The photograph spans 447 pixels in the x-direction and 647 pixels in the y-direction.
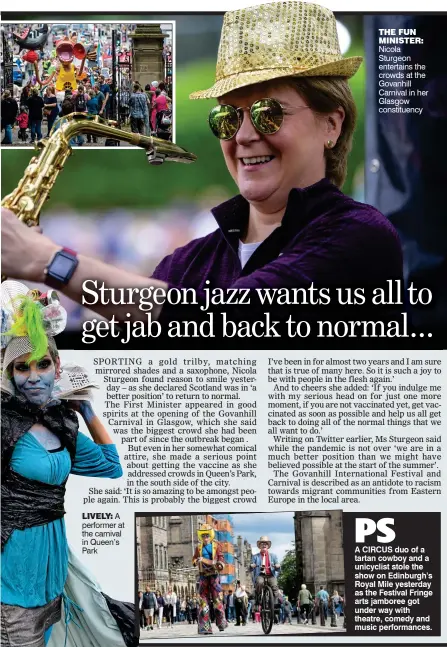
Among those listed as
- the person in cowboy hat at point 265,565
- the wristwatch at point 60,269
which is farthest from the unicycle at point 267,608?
the wristwatch at point 60,269

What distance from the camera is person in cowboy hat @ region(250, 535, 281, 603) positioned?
24.8 feet

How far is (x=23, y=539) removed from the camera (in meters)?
7.38

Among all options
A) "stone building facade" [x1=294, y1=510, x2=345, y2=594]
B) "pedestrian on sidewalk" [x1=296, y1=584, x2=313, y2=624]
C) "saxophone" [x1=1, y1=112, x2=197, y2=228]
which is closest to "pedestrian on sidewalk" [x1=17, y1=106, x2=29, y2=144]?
"saxophone" [x1=1, y1=112, x2=197, y2=228]

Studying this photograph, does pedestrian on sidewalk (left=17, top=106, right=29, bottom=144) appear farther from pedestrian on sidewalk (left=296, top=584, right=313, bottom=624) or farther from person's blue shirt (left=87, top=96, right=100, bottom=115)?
pedestrian on sidewalk (left=296, top=584, right=313, bottom=624)

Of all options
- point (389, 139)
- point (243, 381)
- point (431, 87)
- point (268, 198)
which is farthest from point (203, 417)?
point (431, 87)

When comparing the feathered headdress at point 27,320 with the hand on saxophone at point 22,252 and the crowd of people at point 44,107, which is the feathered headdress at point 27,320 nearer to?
the hand on saxophone at point 22,252

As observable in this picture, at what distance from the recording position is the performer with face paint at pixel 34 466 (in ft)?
24.2

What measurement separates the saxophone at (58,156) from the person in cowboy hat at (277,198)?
18 cm

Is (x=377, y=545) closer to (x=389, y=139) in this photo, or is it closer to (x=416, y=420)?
(x=416, y=420)

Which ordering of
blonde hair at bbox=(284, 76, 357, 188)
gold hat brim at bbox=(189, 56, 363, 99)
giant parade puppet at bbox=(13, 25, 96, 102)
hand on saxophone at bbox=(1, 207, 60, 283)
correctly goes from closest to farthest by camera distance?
gold hat brim at bbox=(189, 56, 363, 99) < blonde hair at bbox=(284, 76, 357, 188) < hand on saxophone at bbox=(1, 207, 60, 283) < giant parade puppet at bbox=(13, 25, 96, 102)

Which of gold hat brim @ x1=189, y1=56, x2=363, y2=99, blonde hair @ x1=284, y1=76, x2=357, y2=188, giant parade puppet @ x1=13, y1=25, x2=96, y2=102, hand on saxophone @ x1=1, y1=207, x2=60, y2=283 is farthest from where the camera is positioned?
giant parade puppet @ x1=13, y1=25, x2=96, y2=102

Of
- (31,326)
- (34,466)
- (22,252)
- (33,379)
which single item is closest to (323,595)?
(34,466)

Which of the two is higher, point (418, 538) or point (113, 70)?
point (113, 70)

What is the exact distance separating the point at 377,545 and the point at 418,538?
0.98 ft
